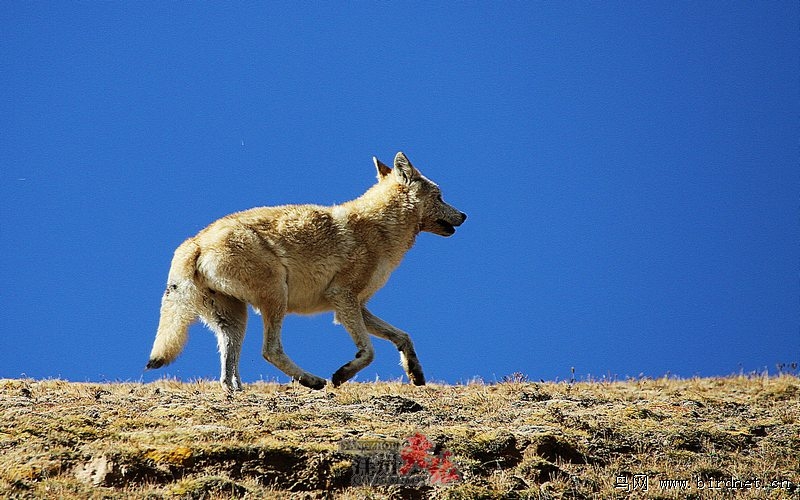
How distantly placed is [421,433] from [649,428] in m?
2.57

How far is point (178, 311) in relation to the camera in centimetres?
A: 1193

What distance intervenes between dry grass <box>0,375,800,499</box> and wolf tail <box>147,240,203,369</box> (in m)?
0.46

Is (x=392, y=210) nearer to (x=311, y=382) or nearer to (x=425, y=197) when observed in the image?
(x=425, y=197)

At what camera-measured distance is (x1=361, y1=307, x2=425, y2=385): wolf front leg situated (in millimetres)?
12922

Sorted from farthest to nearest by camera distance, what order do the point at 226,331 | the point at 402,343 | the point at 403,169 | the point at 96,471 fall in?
1. the point at 403,169
2. the point at 402,343
3. the point at 226,331
4. the point at 96,471

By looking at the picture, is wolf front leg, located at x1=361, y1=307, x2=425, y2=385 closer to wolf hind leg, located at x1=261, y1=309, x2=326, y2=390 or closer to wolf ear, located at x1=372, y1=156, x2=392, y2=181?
wolf hind leg, located at x1=261, y1=309, x2=326, y2=390

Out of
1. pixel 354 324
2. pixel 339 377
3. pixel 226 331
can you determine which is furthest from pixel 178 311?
pixel 354 324

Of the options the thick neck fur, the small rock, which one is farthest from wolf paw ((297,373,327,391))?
the small rock

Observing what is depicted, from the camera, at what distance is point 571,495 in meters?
8.40

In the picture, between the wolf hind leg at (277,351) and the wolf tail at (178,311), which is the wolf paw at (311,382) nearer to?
the wolf hind leg at (277,351)

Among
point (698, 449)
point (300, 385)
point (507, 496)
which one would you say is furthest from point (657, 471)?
point (300, 385)

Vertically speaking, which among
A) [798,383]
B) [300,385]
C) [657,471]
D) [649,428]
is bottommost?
[657,471]

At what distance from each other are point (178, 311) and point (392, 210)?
3.35m

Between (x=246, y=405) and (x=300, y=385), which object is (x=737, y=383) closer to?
(x=300, y=385)
